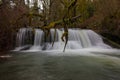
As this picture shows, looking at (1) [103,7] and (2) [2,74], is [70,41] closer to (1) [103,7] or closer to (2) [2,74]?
(1) [103,7]

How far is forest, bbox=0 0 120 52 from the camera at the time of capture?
36.3 ft

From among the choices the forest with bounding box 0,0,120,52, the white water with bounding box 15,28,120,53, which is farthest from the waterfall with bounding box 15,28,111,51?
the forest with bounding box 0,0,120,52

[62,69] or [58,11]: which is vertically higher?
[58,11]

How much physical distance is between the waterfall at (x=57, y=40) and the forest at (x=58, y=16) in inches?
31.4

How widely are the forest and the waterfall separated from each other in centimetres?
80

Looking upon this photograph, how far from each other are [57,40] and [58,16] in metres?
10.7

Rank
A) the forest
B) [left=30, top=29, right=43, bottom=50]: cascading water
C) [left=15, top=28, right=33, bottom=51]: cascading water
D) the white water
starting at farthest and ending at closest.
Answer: [left=15, top=28, right=33, bottom=51]: cascading water → [left=30, top=29, right=43, bottom=50]: cascading water → the white water → the forest

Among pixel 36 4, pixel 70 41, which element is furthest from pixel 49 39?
pixel 36 4

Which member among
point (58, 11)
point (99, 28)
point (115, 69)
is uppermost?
point (58, 11)

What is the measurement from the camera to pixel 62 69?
10000 millimetres

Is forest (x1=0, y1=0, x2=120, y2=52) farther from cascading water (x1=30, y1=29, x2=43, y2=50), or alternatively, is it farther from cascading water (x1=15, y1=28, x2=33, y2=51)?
cascading water (x1=30, y1=29, x2=43, y2=50)

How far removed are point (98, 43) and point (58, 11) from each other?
37.3 feet

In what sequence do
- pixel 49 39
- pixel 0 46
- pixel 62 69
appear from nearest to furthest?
pixel 62 69, pixel 0 46, pixel 49 39

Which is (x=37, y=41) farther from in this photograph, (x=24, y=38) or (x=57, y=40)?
(x=57, y=40)
